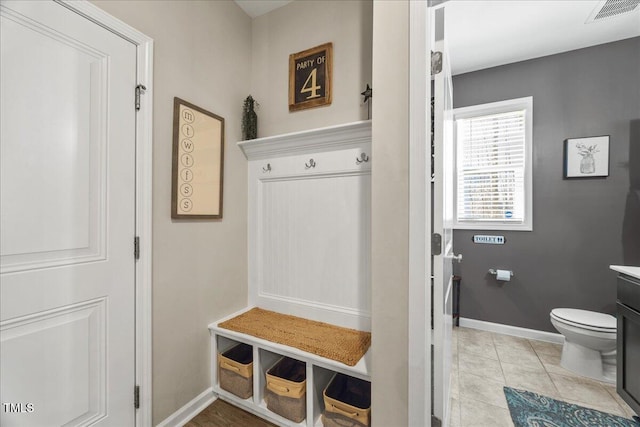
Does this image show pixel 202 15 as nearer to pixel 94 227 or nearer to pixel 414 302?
pixel 94 227

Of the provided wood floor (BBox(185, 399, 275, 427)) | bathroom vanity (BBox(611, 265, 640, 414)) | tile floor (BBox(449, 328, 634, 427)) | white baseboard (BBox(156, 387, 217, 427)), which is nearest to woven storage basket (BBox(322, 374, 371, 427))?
wood floor (BBox(185, 399, 275, 427))

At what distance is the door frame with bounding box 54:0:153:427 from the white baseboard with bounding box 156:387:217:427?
0.45ft

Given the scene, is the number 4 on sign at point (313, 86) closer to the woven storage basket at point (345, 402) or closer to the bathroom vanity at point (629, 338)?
the woven storage basket at point (345, 402)

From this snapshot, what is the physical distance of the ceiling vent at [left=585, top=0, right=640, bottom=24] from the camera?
1.88 m

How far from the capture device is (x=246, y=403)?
5.25 feet

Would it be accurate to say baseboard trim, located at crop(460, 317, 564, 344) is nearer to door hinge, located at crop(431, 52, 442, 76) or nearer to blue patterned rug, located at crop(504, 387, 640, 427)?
blue patterned rug, located at crop(504, 387, 640, 427)

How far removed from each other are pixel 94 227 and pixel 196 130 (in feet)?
2.45

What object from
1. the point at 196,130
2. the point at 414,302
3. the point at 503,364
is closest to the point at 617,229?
the point at 503,364

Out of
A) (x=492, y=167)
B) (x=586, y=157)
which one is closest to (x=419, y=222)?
(x=492, y=167)

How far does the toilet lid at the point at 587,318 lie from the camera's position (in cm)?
194

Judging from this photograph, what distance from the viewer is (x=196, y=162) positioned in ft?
5.27

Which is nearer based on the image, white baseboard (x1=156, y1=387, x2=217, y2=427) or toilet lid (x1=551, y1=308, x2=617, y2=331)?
white baseboard (x1=156, y1=387, x2=217, y2=427)

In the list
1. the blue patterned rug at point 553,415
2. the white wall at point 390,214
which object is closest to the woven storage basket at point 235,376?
the white wall at point 390,214

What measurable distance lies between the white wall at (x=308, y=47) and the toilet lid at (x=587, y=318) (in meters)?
2.24
